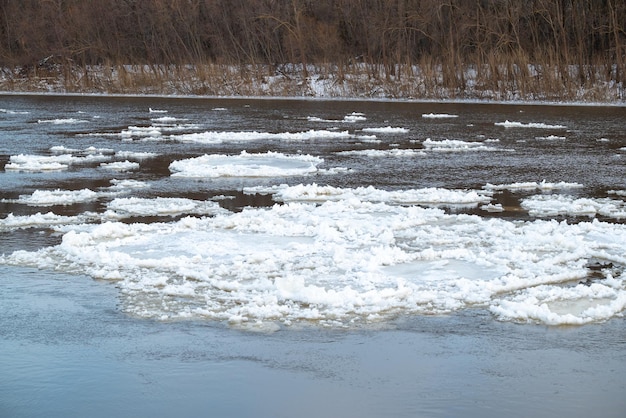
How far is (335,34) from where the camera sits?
41.1 metres

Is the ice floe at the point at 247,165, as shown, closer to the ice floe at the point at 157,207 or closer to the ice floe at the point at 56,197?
the ice floe at the point at 56,197

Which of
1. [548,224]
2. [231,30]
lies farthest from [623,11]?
[548,224]

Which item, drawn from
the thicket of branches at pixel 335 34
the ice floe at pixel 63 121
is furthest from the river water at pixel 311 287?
the thicket of branches at pixel 335 34

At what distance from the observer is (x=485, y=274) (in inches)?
293

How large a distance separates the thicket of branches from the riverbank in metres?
0.29

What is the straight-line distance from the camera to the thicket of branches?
3544cm

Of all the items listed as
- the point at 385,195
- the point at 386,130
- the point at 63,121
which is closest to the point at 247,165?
the point at 385,195

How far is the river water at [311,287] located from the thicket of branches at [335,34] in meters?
21.3

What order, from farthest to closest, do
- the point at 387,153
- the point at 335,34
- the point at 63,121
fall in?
1. the point at 335,34
2. the point at 63,121
3. the point at 387,153

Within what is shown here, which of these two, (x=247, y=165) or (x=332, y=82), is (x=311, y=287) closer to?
(x=247, y=165)

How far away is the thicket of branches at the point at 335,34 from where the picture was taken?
116ft

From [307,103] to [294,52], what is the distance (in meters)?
8.49

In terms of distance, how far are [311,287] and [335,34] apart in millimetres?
35388

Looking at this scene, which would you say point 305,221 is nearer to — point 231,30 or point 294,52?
point 294,52
